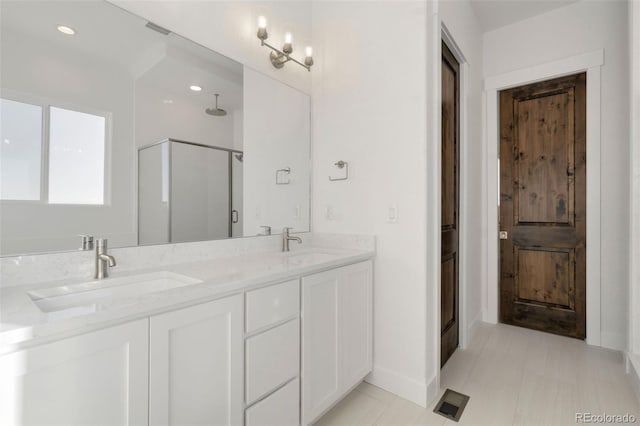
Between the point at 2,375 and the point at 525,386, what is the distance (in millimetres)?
2502

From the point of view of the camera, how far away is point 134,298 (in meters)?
0.91

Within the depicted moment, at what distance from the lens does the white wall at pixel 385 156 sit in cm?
179

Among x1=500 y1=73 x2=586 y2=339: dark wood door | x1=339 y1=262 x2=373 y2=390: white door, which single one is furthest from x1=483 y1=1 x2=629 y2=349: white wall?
x1=339 y1=262 x2=373 y2=390: white door

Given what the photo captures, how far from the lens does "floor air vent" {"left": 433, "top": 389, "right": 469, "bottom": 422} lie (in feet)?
5.49

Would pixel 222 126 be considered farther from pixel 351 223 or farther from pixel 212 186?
pixel 351 223

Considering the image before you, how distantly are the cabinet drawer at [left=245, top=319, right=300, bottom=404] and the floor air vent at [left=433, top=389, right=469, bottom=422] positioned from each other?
93 centimetres

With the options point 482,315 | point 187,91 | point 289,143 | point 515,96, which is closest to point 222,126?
point 187,91

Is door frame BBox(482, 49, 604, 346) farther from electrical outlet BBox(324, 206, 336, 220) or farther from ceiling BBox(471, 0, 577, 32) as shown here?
electrical outlet BBox(324, 206, 336, 220)

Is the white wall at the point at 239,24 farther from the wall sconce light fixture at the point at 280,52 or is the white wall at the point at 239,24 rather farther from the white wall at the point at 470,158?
the white wall at the point at 470,158

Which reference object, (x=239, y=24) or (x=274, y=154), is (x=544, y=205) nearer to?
(x=274, y=154)

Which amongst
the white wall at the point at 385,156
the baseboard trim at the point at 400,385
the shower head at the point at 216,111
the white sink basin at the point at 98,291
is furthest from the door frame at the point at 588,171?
the white sink basin at the point at 98,291

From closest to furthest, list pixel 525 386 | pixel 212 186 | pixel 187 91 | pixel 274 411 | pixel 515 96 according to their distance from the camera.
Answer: pixel 274 411, pixel 187 91, pixel 212 186, pixel 525 386, pixel 515 96

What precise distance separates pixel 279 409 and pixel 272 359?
237 millimetres

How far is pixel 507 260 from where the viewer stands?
3.00 meters
